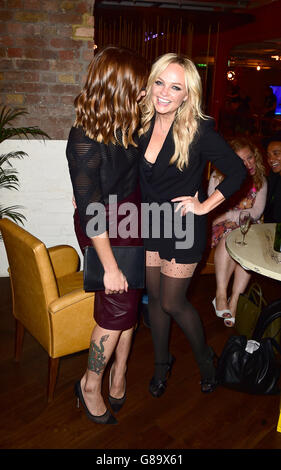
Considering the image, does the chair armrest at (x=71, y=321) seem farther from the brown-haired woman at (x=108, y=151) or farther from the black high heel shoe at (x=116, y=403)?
the black high heel shoe at (x=116, y=403)

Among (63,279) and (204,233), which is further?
(63,279)

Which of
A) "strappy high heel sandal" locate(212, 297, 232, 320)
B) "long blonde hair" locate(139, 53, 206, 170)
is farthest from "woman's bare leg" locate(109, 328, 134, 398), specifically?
"strappy high heel sandal" locate(212, 297, 232, 320)

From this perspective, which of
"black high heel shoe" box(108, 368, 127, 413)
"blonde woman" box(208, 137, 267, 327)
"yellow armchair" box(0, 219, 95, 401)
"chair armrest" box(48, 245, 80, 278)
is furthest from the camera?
"blonde woman" box(208, 137, 267, 327)

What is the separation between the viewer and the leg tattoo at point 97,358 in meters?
1.85

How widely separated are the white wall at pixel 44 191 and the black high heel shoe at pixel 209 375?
67.2 inches

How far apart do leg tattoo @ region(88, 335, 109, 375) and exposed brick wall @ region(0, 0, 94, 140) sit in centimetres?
190

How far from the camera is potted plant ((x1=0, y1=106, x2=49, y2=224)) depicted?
9.67 ft

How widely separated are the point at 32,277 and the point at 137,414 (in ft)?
2.73

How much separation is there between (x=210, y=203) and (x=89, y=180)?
0.62 m

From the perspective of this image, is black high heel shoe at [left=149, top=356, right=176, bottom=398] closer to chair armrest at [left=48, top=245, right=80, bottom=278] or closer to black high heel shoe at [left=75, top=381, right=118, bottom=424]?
black high heel shoe at [left=75, top=381, right=118, bottom=424]

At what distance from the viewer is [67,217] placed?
3.42 meters

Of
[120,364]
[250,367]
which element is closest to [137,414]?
[120,364]

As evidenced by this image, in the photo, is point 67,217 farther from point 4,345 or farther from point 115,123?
point 115,123

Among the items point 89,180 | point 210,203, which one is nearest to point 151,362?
point 210,203
